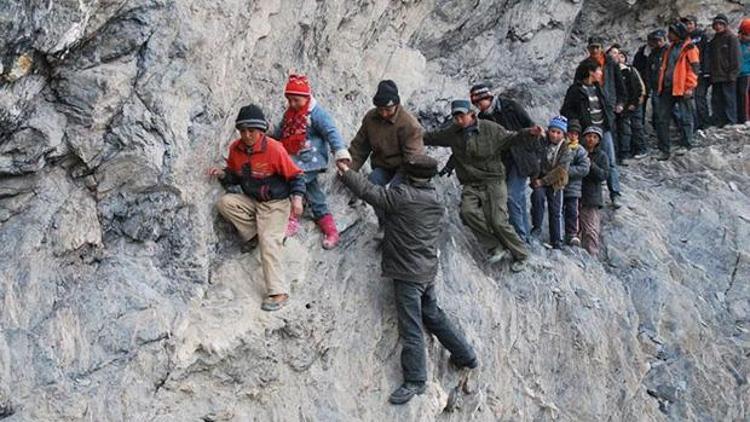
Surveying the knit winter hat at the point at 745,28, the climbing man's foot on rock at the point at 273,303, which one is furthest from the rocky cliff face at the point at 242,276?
the knit winter hat at the point at 745,28

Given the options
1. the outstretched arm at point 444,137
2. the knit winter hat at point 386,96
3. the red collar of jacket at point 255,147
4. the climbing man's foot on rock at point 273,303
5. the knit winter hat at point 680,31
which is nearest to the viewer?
the climbing man's foot on rock at point 273,303

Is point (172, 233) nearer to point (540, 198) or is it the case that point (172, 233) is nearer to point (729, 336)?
point (540, 198)

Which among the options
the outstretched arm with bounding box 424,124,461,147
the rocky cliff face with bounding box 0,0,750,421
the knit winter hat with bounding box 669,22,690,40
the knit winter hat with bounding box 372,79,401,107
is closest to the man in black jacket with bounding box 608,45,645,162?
the knit winter hat with bounding box 669,22,690,40

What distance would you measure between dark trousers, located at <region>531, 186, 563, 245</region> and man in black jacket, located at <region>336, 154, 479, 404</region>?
10.8 feet

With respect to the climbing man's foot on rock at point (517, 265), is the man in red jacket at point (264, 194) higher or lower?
higher

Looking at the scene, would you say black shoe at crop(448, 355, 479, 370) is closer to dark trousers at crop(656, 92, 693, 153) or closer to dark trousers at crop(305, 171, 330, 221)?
dark trousers at crop(305, 171, 330, 221)

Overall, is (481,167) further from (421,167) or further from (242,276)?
(242,276)

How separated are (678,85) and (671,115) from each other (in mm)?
687

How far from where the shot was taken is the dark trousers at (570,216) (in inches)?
465

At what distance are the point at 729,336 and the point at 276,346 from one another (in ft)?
23.5

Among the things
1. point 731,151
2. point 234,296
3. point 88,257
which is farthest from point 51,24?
point 731,151

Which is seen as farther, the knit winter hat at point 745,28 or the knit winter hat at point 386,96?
the knit winter hat at point 745,28

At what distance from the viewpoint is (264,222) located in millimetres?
8445

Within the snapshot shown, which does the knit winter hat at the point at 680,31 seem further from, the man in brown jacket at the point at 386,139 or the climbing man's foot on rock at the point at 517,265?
the man in brown jacket at the point at 386,139
